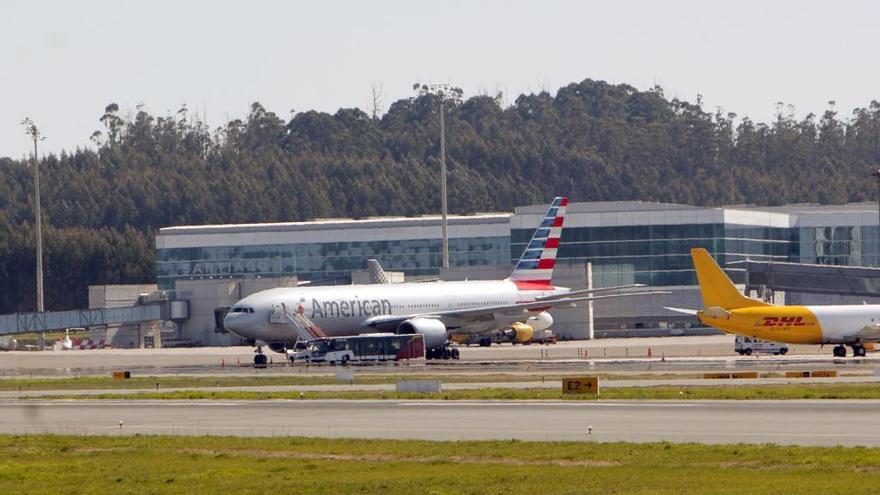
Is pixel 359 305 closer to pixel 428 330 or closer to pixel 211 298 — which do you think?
pixel 428 330

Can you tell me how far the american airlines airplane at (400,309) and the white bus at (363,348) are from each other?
63.5 inches

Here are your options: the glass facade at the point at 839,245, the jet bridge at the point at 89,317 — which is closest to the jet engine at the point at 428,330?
the jet bridge at the point at 89,317

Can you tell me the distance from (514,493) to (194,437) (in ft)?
49.6

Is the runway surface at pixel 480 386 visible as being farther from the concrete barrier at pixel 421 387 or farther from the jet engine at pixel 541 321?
the jet engine at pixel 541 321

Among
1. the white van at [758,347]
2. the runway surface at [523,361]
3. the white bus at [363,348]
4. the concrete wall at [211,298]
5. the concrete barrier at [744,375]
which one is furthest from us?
the concrete wall at [211,298]

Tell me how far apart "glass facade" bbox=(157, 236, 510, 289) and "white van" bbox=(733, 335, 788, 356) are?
55253 mm

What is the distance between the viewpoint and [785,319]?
84688 mm

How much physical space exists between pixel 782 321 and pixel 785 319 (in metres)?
0.29

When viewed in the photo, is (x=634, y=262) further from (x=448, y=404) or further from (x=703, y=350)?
(x=448, y=404)

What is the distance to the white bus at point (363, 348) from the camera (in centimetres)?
8831

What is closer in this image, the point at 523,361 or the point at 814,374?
the point at 814,374

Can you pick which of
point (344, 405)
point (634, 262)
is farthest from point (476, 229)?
point (344, 405)

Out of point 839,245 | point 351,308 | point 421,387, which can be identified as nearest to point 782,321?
point 351,308

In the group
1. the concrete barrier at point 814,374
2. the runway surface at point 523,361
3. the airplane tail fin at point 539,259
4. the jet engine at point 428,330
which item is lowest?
the runway surface at point 523,361
